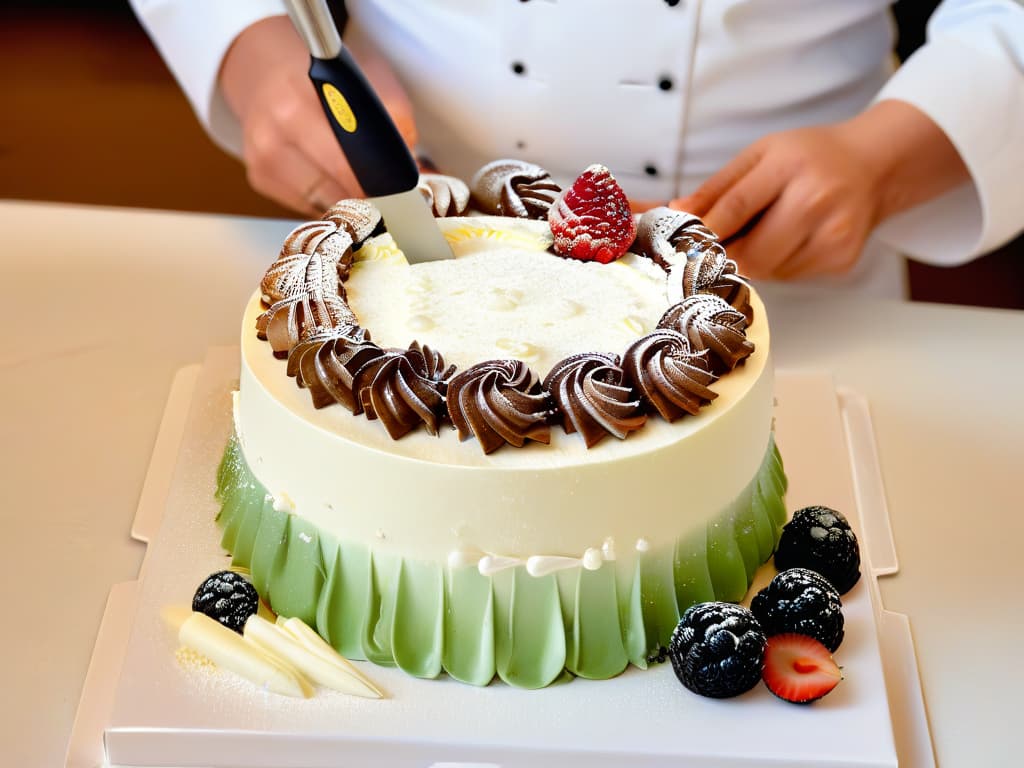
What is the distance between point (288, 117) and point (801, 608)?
49.8 inches

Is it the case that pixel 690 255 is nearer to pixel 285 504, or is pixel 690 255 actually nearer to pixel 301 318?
pixel 301 318

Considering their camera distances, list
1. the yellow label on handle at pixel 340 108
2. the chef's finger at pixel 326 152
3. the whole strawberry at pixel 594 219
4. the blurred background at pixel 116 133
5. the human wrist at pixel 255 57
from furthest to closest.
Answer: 1. the blurred background at pixel 116 133
2. the human wrist at pixel 255 57
3. the chef's finger at pixel 326 152
4. the whole strawberry at pixel 594 219
5. the yellow label on handle at pixel 340 108

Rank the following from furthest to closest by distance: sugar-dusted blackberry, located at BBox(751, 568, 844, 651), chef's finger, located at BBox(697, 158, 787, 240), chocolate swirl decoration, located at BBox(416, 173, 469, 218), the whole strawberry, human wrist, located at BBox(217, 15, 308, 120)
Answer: human wrist, located at BBox(217, 15, 308, 120)
chef's finger, located at BBox(697, 158, 787, 240)
chocolate swirl decoration, located at BBox(416, 173, 469, 218)
the whole strawberry
sugar-dusted blackberry, located at BBox(751, 568, 844, 651)

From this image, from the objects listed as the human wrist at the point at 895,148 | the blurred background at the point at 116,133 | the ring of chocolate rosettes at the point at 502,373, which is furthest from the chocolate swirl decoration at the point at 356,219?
the blurred background at the point at 116,133

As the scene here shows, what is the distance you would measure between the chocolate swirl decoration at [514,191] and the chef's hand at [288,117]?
238 mm

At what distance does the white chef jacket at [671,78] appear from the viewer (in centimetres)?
224

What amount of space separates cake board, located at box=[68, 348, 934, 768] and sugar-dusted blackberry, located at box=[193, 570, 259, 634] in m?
0.04

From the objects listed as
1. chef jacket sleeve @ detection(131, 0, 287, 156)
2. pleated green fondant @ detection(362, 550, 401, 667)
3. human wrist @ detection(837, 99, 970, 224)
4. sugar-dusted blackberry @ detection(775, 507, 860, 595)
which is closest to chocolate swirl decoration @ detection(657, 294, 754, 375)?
sugar-dusted blackberry @ detection(775, 507, 860, 595)

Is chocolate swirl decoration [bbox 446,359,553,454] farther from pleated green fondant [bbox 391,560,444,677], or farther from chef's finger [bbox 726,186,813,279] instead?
chef's finger [bbox 726,186,813,279]

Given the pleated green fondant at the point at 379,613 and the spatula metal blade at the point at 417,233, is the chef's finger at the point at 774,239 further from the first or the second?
the pleated green fondant at the point at 379,613

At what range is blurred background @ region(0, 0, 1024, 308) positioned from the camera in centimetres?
438

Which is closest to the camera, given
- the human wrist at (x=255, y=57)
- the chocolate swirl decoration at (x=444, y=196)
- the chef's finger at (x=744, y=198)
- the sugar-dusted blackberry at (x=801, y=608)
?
the sugar-dusted blackberry at (x=801, y=608)

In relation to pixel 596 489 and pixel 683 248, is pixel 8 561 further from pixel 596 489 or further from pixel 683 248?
pixel 683 248

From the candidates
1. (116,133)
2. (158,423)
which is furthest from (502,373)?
(116,133)
